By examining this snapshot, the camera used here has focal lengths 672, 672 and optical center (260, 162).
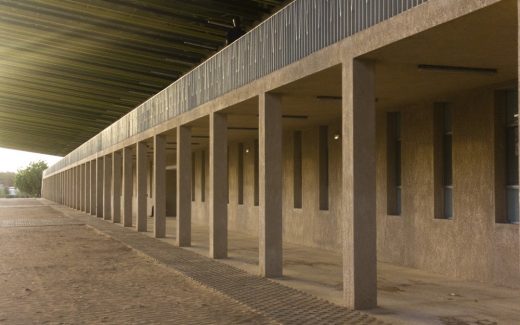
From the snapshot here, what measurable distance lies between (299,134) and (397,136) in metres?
5.09

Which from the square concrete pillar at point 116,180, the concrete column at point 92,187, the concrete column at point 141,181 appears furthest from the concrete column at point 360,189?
the concrete column at point 92,187

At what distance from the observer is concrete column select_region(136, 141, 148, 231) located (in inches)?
954

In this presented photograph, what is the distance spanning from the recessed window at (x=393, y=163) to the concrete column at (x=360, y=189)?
18.5 ft

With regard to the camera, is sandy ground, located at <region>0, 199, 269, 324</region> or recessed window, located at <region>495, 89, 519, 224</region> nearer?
sandy ground, located at <region>0, 199, 269, 324</region>

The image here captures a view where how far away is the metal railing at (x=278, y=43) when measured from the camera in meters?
8.91

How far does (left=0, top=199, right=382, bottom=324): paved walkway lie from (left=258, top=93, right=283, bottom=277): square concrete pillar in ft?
1.82

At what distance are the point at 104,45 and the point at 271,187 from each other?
685 inches

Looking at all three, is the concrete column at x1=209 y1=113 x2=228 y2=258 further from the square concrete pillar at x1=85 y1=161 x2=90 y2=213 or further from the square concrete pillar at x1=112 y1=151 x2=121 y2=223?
the square concrete pillar at x1=85 y1=161 x2=90 y2=213

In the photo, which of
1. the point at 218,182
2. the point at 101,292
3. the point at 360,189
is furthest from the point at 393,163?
the point at 101,292

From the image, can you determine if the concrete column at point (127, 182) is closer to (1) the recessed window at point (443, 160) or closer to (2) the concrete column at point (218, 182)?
(2) the concrete column at point (218, 182)

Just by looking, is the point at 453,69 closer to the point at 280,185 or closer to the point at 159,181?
the point at 280,185

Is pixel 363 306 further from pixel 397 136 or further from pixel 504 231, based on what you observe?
pixel 397 136

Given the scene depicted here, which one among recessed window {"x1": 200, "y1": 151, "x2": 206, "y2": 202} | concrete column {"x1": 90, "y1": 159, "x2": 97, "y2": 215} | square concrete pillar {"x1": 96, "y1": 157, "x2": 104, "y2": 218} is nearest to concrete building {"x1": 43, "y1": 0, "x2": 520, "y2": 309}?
recessed window {"x1": 200, "y1": 151, "x2": 206, "y2": 202}

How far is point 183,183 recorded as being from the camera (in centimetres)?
1856
